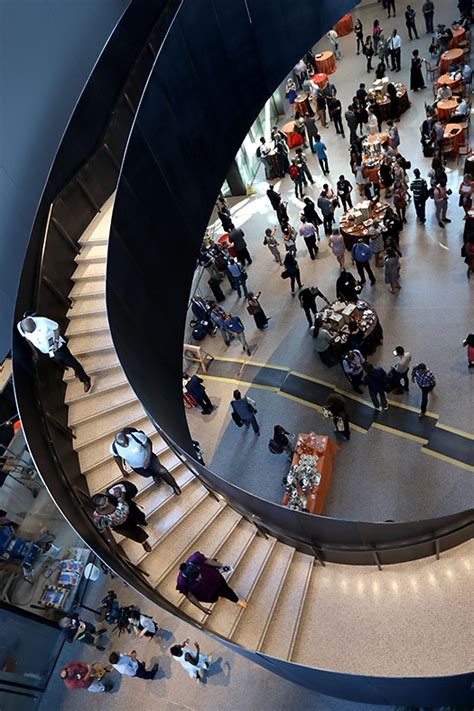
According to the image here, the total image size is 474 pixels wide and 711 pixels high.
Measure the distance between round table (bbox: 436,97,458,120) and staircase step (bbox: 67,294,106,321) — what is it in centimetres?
1186

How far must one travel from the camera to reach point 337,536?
6852mm

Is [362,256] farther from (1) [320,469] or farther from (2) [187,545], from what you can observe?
(2) [187,545]

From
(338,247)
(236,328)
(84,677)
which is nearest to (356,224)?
(338,247)

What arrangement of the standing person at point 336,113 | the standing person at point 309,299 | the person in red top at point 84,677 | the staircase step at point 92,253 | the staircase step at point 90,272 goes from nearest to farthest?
the person in red top at point 84,677 → the staircase step at point 90,272 → the staircase step at point 92,253 → the standing person at point 309,299 → the standing person at point 336,113

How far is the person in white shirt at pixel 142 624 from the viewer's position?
9008 millimetres

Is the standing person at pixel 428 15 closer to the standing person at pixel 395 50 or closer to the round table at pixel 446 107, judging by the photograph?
the standing person at pixel 395 50

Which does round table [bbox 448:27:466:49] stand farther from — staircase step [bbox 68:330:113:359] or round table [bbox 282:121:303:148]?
staircase step [bbox 68:330:113:359]

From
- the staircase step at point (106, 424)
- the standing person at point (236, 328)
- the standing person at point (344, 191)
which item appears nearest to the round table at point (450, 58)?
the standing person at point (344, 191)

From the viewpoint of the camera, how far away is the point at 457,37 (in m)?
19.3

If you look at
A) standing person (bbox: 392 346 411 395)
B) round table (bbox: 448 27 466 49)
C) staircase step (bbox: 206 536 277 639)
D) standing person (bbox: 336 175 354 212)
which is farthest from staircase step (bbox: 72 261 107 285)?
round table (bbox: 448 27 466 49)

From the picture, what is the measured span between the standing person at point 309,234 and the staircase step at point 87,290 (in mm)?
5860

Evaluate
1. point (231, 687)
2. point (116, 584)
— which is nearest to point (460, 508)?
point (231, 687)

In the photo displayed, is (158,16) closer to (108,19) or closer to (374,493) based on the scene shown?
(108,19)

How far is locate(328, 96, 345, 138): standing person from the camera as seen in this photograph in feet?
61.0
